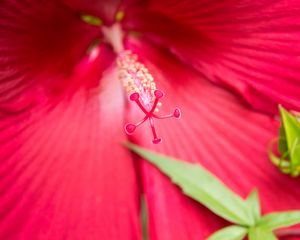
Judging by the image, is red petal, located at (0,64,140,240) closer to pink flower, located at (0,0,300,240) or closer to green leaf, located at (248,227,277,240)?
pink flower, located at (0,0,300,240)

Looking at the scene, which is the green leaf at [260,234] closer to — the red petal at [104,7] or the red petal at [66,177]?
the red petal at [66,177]

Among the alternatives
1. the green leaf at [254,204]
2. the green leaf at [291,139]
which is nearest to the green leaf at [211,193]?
the green leaf at [254,204]

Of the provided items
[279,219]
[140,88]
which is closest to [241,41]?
[140,88]

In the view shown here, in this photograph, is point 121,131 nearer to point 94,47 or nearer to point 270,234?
point 94,47

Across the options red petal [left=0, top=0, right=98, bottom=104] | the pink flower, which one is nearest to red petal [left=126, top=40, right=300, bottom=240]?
the pink flower

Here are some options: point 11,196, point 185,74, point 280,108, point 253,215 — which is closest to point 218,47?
point 185,74

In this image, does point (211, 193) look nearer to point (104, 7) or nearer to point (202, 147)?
point (202, 147)
